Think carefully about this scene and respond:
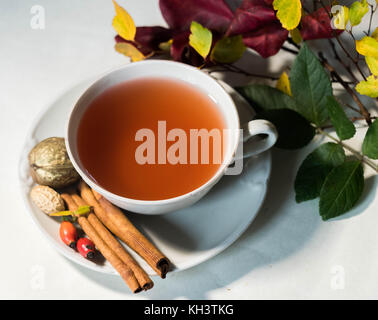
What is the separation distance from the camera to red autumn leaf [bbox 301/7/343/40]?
1.08 metres

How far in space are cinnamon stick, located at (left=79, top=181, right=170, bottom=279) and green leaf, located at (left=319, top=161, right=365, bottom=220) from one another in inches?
13.2

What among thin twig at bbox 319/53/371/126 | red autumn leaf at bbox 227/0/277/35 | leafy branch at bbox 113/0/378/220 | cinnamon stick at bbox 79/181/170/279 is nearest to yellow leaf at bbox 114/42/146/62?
leafy branch at bbox 113/0/378/220

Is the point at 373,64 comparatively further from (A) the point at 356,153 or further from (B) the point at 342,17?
(A) the point at 356,153

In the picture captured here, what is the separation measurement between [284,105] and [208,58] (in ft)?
0.63

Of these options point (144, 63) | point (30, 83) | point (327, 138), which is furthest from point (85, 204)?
point (327, 138)

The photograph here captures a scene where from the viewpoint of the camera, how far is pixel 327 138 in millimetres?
1179

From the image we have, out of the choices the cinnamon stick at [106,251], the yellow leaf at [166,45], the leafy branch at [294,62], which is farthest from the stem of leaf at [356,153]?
the cinnamon stick at [106,251]

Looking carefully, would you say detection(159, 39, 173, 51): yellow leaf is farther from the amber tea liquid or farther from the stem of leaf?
the stem of leaf

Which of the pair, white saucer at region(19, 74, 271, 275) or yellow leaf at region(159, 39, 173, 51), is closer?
white saucer at region(19, 74, 271, 275)

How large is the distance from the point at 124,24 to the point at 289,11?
1.13ft

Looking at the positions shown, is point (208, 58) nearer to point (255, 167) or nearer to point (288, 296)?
point (255, 167)

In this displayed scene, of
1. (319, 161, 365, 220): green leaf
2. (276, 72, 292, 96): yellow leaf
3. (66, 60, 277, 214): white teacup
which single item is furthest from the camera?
(276, 72, 292, 96): yellow leaf

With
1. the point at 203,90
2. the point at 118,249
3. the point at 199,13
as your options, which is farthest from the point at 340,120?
the point at 118,249

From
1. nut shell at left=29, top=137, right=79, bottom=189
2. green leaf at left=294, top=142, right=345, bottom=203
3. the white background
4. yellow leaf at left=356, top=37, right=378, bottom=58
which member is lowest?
the white background
